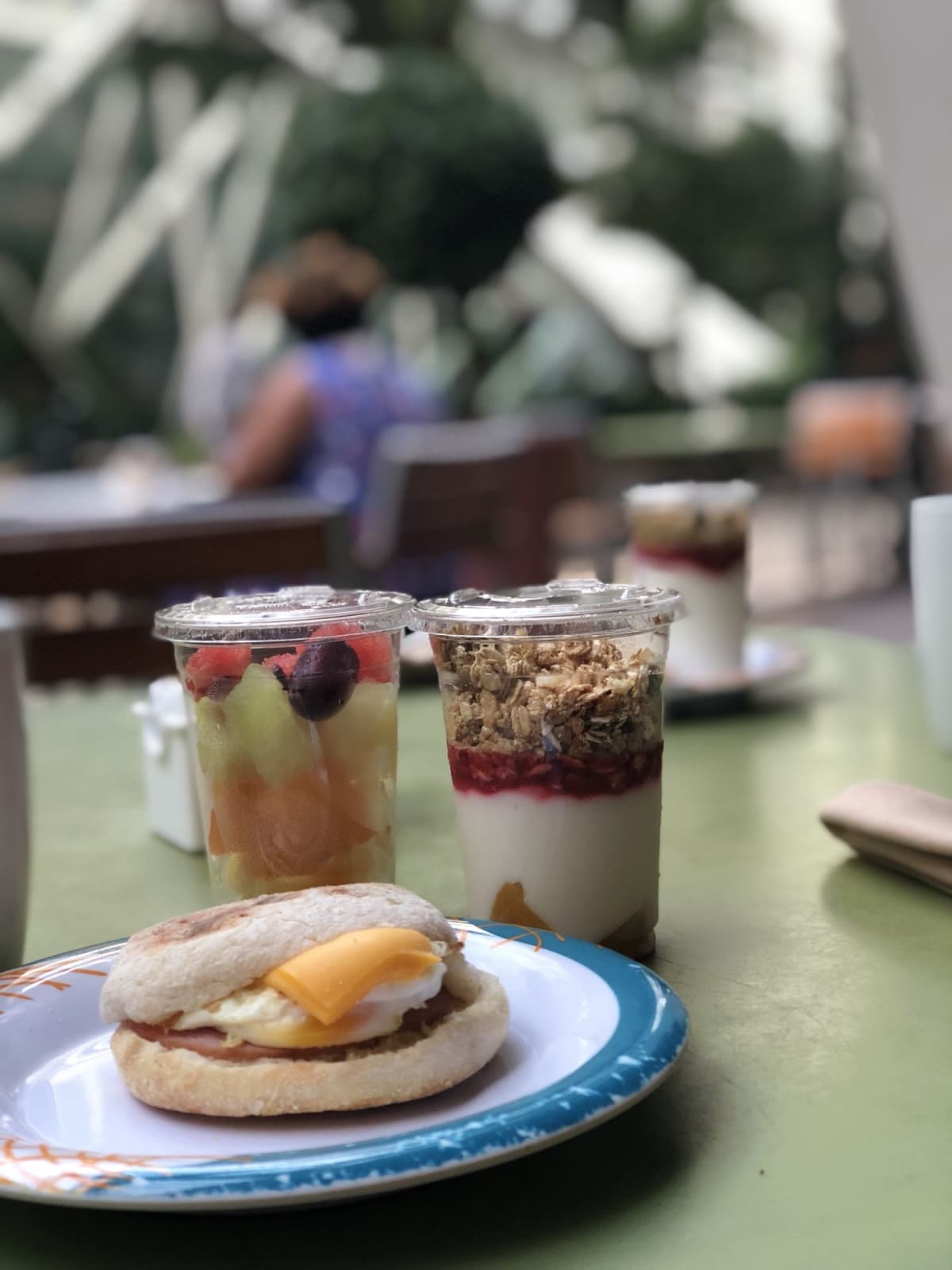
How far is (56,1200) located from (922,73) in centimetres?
261

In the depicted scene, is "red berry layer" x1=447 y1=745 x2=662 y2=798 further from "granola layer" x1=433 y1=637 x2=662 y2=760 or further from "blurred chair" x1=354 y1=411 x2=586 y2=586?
"blurred chair" x1=354 y1=411 x2=586 y2=586

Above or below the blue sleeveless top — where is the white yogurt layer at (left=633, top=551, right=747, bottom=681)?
below

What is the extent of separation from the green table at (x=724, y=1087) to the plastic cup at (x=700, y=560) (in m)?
0.26

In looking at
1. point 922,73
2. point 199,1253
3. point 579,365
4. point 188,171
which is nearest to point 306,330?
point 922,73

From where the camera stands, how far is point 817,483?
26.4ft

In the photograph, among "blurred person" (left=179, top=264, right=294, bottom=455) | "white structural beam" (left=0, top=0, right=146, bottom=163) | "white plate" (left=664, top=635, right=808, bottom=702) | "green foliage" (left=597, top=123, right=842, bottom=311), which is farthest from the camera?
"green foliage" (left=597, top=123, right=842, bottom=311)

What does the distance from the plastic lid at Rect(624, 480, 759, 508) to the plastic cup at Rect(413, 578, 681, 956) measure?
600 millimetres

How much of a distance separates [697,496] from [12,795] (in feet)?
2.55

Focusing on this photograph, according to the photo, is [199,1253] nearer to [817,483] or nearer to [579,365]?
[817,483]

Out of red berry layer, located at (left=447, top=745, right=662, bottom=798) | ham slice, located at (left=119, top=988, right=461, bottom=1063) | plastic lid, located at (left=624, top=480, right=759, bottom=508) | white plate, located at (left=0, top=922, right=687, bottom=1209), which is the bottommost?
white plate, located at (left=0, top=922, right=687, bottom=1209)

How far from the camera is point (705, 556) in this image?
51.1 inches

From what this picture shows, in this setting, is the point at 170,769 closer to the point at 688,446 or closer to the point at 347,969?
the point at 347,969

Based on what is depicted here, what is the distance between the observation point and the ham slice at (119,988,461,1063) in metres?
0.51

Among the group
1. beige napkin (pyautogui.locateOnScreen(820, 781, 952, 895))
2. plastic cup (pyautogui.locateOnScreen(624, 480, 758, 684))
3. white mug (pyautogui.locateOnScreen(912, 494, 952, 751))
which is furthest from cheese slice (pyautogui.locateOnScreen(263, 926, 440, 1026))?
plastic cup (pyautogui.locateOnScreen(624, 480, 758, 684))
